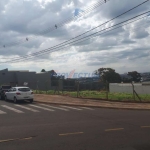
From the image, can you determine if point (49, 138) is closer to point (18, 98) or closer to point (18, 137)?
point (18, 137)

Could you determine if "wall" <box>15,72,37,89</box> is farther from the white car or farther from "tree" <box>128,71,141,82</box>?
the white car

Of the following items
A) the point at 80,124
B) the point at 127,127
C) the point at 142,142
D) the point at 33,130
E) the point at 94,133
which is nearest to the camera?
the point at 142,142

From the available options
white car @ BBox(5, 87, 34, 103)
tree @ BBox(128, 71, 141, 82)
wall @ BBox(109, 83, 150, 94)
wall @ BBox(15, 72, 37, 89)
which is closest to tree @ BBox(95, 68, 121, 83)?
tree @ BBox(128, 71, 141, 82)

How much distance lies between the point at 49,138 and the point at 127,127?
11.3 ft

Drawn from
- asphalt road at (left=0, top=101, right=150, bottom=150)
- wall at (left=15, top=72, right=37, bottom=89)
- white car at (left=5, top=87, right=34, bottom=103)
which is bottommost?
asphalt road at (left=0, top=101, right=150, bottom=150)

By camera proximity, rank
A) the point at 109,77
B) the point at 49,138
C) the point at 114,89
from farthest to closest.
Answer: the point at 109,77 → the point at 114,89 → the point at 49,138

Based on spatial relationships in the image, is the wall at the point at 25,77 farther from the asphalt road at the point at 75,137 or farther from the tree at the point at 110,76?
the asphalt road at the point at 75,137

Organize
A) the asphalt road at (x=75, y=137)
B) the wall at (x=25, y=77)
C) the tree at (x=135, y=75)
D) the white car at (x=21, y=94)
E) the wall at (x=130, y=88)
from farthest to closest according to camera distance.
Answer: the tree at (x=135, y=75) < the wall at (x=25, y=77) < the wall at (x=130, y=88) < the white car at (x=21, y=94) < the asphalt road at (x=75, y=137)

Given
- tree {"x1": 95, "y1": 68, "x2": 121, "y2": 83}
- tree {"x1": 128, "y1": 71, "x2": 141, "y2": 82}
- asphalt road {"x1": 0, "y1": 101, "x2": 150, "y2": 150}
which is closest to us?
asphalt road {"x1": 0, "y1": 101, "x2": 150, "y2": 150}

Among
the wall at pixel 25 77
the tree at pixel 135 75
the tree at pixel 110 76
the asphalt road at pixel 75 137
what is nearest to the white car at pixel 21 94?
the asphalt road at pixel 75 137

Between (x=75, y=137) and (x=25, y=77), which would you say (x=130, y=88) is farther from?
(x=25, y=77)

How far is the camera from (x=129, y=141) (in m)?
7.23

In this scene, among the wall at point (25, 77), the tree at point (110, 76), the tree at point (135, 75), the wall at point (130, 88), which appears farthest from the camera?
the tree at point (135, 75)

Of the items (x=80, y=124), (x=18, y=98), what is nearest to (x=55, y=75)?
(x=18, y=98)
